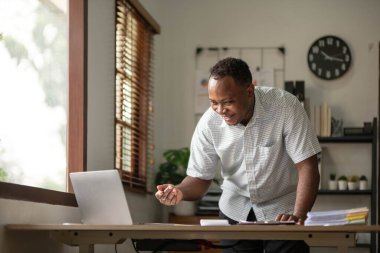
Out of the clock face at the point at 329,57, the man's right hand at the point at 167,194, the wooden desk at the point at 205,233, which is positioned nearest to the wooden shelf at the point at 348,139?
the clock face at the point at 329,57

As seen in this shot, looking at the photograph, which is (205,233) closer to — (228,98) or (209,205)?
(228,98)

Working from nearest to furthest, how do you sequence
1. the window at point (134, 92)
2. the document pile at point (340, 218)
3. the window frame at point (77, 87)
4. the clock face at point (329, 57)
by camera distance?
1. the document pile at point (340, 218)
2. the window frame at point (77, 87)
3. the window at point (134, 92)
4. the clock face at point (329, 57)

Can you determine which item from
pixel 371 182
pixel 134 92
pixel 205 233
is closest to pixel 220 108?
pixel 205 233

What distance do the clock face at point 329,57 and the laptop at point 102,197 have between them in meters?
3.20

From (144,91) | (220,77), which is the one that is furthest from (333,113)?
(220,77)

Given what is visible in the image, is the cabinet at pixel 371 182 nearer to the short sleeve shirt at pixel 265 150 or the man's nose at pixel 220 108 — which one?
the short sleeve shirt at pixel 265 150

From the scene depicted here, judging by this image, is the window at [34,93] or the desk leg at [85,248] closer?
the desk leg at [85,248]

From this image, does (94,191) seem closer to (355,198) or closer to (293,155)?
(293,155)

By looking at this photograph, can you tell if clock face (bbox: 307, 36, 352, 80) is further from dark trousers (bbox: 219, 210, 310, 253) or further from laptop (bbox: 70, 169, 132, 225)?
laptop (bbox: 70, 169, 132, 225)

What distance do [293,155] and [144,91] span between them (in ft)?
7.62

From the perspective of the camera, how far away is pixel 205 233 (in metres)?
2.54

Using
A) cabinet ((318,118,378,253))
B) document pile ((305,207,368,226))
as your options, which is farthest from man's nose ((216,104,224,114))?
cabinet ((318,118,378,253))

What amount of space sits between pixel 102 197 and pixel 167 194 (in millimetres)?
244

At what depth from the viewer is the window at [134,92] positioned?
4512 millimetres
